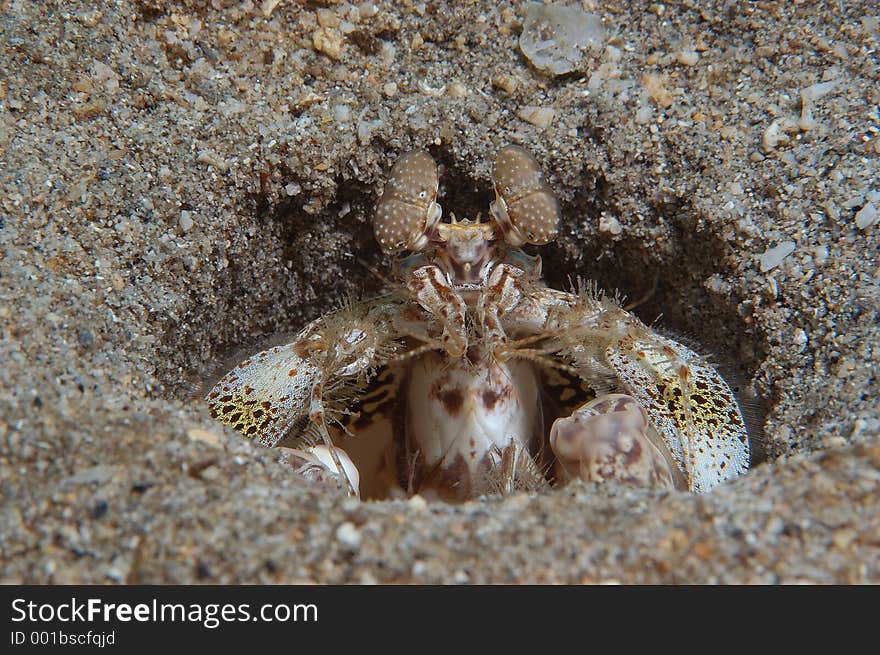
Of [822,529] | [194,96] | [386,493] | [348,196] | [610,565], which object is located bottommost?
[386,493]

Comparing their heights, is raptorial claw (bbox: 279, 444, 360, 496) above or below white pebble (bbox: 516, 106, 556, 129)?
below

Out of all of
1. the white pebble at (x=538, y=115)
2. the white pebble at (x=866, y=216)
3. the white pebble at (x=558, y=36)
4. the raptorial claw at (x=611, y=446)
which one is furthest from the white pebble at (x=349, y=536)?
the white pebble at (x=558, y=36)

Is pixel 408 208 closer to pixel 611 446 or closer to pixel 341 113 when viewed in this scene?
pixel 341 113

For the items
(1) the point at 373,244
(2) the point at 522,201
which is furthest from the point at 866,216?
(1) the point at 373,244

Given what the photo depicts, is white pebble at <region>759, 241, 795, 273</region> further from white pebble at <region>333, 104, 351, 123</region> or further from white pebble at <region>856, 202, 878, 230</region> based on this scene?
white pebble at <region>333, 104, 351, 123</region>

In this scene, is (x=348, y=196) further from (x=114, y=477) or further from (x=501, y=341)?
(x=114, y=477)

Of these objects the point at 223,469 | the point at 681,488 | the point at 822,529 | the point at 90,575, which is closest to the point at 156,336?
the point at 223,469

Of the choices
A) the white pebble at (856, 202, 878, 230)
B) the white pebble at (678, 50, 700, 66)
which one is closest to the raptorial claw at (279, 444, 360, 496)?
the white pebble at (856, 202, 878, 230)
